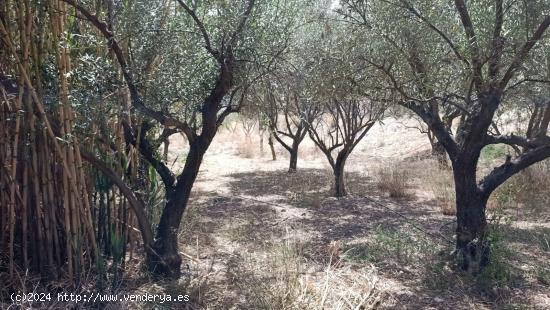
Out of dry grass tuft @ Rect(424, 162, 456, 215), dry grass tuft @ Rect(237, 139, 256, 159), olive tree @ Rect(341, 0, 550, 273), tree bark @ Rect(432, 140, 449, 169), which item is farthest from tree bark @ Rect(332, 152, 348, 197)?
dry grass tuft @ Rect(237, 139, 256, 159)

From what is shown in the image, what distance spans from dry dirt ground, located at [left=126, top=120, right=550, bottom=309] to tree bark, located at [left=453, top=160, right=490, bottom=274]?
15cm

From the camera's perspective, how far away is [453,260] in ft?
16.8

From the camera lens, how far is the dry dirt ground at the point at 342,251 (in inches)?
166

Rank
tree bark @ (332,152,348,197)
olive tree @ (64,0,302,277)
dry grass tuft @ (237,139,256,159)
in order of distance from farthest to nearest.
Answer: dry grass tuft @ (237,139,256,159) < tree bark @ (332,152,348,197) < olive tree @ (64,0,302,277)

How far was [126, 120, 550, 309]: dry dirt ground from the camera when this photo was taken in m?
4.21

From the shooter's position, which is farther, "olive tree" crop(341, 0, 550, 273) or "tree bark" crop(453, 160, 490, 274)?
"tree bark" crop(453, 160, 490, 274)

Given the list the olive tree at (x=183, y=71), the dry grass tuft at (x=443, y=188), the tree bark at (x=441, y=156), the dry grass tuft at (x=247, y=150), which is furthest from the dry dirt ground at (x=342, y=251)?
the dry grass tuft at (x=247, y=150)

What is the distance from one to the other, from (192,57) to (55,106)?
1265mm

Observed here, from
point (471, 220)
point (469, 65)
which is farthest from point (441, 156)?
point (469, 65)

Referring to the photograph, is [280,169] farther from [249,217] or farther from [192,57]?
[192,57]

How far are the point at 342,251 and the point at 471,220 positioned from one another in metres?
1.47

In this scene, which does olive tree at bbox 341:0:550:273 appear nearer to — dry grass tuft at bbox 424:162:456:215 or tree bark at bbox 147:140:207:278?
tree bark at bbox 147:140:207:278

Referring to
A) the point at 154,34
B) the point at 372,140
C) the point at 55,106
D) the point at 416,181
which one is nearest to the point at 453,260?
the point at 154,34

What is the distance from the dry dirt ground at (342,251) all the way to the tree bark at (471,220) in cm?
15
